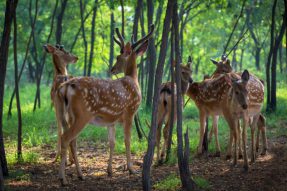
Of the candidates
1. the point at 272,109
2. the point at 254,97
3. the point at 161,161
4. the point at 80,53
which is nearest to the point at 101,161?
the point at 161,161

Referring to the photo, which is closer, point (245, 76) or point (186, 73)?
Answer: point (245, 76)

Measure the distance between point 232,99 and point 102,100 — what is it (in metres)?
2.33

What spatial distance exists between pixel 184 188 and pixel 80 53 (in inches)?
809

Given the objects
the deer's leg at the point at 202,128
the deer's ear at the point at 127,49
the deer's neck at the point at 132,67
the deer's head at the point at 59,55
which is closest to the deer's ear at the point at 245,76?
the deer's leg at the point at 202,128

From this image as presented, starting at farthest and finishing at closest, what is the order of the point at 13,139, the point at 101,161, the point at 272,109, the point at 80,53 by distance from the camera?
the point at 80,53 < the point at 272,109 < the point at 13,139 < the point at 101,161

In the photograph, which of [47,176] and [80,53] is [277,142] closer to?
[47,176]

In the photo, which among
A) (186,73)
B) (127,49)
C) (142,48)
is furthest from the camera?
(186,73)

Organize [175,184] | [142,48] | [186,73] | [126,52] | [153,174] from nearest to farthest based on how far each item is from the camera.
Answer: [175,184]
[153,174]
[142,48]
[126,52]
[186,73]

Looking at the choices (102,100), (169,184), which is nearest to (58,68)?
(102,100)

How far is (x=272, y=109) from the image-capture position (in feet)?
51.6

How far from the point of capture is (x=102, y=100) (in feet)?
29.6

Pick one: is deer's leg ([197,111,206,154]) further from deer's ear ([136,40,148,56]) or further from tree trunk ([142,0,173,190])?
tree trunk ([142,0,173,190])

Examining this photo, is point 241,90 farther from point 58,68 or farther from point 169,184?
point 58,68

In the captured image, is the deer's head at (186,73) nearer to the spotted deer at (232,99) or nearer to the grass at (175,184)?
the spotted deer at (232,99)
